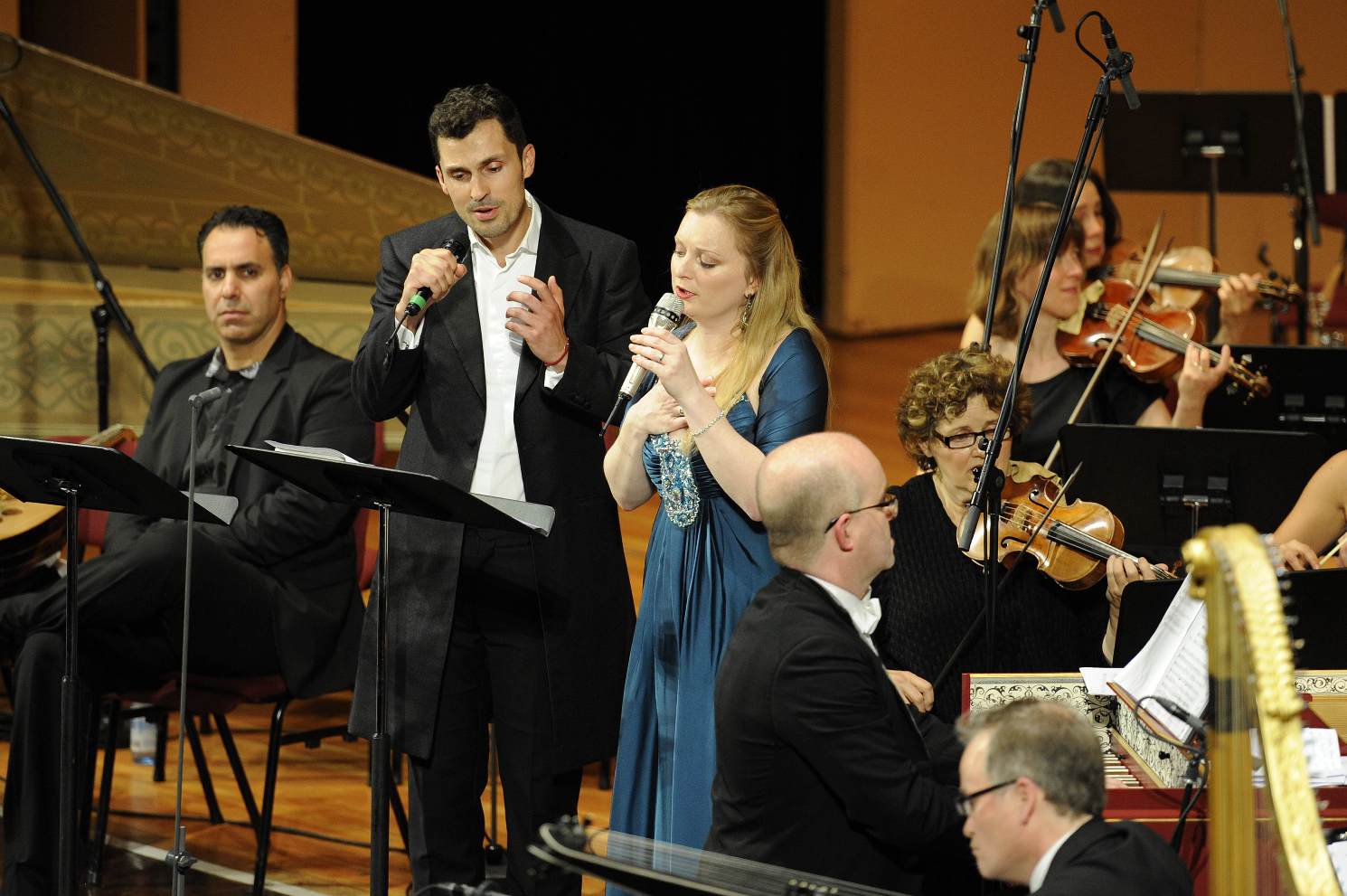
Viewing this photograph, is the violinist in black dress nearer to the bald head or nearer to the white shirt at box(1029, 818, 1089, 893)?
the bald head

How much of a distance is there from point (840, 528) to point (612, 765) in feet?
7.87

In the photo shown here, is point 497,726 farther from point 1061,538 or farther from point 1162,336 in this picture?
point 1162,336

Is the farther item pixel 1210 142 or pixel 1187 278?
pixel 1210 142

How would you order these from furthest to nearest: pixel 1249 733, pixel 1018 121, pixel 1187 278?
1. pixel 1187 278
2. pixel 1018 121
3. pixel 1249 733

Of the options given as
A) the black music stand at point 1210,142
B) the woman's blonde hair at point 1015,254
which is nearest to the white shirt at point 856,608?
the woman's blonde hair at point 1015,254

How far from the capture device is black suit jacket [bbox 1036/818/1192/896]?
1.77 m

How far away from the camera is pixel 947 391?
124 inches

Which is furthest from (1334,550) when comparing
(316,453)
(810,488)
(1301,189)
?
(1301,189)

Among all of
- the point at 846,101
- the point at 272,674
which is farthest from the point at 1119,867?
the point at 846,101

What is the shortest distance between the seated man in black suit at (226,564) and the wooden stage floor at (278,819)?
0.12m

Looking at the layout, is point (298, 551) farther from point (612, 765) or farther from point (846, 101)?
point (846, 101)

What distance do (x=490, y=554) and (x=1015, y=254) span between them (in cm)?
181

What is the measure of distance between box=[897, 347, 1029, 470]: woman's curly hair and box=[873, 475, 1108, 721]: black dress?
0.16 m

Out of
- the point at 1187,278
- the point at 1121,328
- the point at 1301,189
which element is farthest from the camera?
the point at 1301,189
